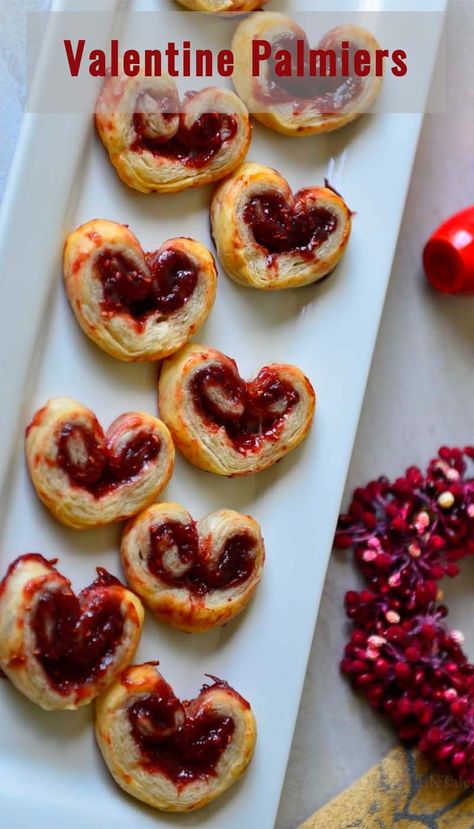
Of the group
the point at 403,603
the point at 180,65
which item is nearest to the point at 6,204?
the point at 180,65

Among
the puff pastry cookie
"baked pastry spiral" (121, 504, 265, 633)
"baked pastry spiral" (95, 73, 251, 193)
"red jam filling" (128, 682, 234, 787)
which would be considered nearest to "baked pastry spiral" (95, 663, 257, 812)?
"red jam filling" (128, 682, 234, 787)

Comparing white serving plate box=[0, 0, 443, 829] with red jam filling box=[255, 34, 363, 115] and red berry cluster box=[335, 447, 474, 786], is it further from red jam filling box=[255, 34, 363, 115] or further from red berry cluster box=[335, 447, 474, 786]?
red berry cluster box=[335, 447, 474, 786]

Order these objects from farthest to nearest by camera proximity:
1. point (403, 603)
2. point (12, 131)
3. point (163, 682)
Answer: point (403, 603), point (12, 131), point (163, 682)

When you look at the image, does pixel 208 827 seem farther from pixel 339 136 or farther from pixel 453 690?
pixel 339 136

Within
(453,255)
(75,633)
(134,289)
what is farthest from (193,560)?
(453,255)

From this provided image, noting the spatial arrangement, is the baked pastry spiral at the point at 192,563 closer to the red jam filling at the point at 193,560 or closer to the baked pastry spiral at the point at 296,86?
the red jam filling at the point at 193,560

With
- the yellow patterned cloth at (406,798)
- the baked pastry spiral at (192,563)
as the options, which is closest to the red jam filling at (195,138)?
the baked pastry spiral at (192,563)

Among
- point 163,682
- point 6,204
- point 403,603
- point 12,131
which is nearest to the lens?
point 6,204
